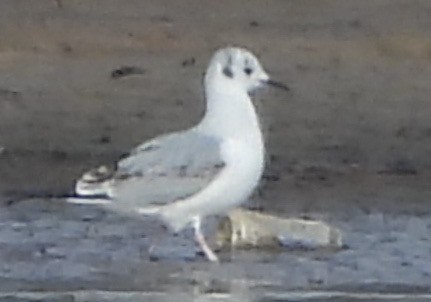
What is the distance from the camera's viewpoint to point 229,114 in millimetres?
3572

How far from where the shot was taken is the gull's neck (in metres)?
3.54

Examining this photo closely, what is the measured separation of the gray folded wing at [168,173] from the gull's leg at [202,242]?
0.21 ft

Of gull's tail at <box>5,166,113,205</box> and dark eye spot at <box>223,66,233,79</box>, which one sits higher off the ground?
dark eye spot at <box>223,66,233,79</box>

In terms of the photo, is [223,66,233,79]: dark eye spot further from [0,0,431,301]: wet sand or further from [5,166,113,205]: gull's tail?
[0,0,431,301]: wet sand

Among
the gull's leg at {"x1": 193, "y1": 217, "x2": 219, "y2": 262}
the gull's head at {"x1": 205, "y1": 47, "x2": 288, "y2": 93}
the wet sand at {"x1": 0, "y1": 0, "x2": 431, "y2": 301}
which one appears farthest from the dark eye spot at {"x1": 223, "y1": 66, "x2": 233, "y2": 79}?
the wet sand at {"x1": 0, "y1": 0, "x2": 431, "y2": 301}

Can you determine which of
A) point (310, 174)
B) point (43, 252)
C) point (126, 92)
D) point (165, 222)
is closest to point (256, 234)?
point (165, 222)

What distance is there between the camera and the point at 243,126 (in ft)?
11.6

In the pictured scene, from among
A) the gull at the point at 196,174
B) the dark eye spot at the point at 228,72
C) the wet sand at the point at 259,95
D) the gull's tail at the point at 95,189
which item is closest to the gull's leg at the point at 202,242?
the gull at the point at 196,174

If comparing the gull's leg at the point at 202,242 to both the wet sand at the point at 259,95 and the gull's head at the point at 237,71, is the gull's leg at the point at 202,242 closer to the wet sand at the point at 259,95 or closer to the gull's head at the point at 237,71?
the gull's head at the point at 237,71

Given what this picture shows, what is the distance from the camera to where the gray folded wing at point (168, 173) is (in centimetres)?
351

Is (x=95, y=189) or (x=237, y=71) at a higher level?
(x=237, y=71)

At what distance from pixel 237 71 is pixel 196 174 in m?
0.22

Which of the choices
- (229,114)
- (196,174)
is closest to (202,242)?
(196,174)

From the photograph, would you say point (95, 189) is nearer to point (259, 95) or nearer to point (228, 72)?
point (228, 72)
